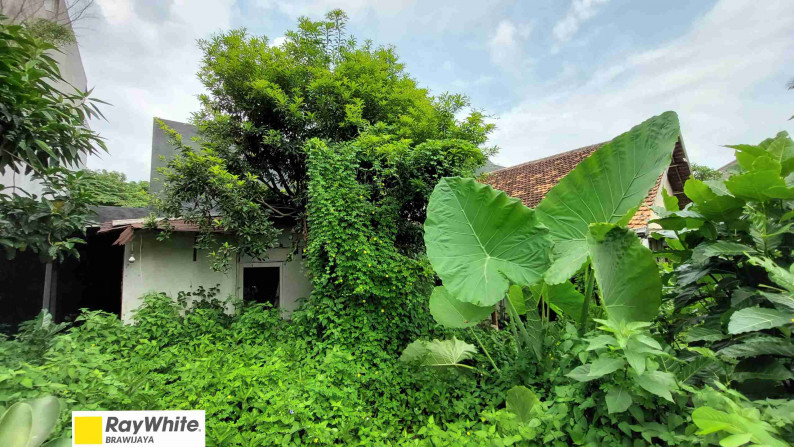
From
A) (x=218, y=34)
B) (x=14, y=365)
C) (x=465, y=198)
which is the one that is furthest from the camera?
(x=218, y=34)

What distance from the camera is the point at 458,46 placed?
472 cm

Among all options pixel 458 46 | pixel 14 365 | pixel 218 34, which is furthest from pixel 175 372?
pixel 458 46

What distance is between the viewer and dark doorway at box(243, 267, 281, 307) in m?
4.98

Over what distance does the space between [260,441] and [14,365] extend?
1.58 m

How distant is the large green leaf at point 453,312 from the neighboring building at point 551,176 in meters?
4.19

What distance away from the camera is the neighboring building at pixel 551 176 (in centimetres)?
688

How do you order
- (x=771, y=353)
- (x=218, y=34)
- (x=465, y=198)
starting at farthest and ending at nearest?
1. (x=218, y=34)
2. (x=465, y=198)
3. (x=771, y=353)

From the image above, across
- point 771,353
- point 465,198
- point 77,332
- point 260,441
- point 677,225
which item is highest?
point 465,198

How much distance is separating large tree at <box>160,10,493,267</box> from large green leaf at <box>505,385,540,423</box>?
247cm

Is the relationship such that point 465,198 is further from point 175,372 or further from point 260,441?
point 175,372

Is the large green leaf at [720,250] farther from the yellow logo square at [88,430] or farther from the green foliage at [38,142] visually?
the green foliage at [38,142]

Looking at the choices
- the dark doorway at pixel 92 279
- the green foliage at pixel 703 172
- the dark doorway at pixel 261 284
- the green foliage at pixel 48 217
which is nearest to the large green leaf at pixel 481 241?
the green foliage at pixel 48 217

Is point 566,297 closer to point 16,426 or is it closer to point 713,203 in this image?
point 713,203

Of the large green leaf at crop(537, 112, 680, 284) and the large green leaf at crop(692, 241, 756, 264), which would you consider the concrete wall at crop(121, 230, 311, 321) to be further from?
the large green leaf at crop(692, 241, 756, 264)
